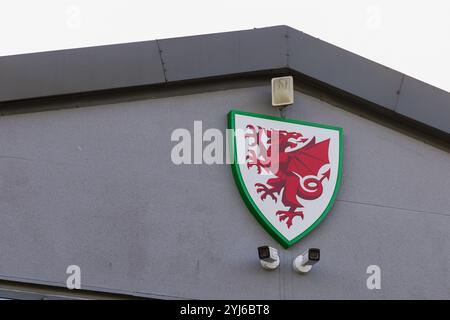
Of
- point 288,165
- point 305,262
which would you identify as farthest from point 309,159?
point 305,262

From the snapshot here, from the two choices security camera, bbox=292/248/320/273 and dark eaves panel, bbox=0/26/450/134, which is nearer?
security camera, bbox=292/248/320/273

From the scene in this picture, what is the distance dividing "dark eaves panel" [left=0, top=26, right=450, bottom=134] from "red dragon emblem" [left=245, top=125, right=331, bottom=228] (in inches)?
30.1

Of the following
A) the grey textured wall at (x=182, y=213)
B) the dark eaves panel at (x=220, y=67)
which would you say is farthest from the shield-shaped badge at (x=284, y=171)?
the dark eaves panel at (x=220, y=67)

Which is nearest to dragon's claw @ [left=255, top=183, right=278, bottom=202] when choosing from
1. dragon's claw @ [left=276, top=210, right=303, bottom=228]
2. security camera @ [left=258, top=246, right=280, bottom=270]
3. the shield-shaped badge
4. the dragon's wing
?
the shield-shaped badge

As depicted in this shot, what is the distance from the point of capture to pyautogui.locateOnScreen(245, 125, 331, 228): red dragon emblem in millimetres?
11039

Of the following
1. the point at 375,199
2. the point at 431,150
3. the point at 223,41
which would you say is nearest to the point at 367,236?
the point at 375,199

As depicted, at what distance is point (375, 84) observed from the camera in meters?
11.8

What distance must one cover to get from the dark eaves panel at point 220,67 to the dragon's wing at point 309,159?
757mm

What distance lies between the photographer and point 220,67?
11.4 metres

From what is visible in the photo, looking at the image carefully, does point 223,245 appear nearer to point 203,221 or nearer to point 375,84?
point 203,221

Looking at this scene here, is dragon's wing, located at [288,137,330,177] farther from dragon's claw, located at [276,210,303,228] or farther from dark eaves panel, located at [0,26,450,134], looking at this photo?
dark eaves panel, located at [0,26,450,134]

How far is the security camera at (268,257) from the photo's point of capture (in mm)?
10398

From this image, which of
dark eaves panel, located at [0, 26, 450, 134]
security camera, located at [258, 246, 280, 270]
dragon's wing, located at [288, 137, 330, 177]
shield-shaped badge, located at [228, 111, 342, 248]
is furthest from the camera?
dragon's wing, located at [288, 137, 330, 177]

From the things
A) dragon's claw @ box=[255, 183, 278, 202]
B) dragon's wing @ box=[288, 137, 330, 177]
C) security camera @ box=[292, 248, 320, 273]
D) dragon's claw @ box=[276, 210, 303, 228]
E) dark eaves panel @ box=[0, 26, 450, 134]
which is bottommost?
security camera @ box=[292, 248, 320, 273]
